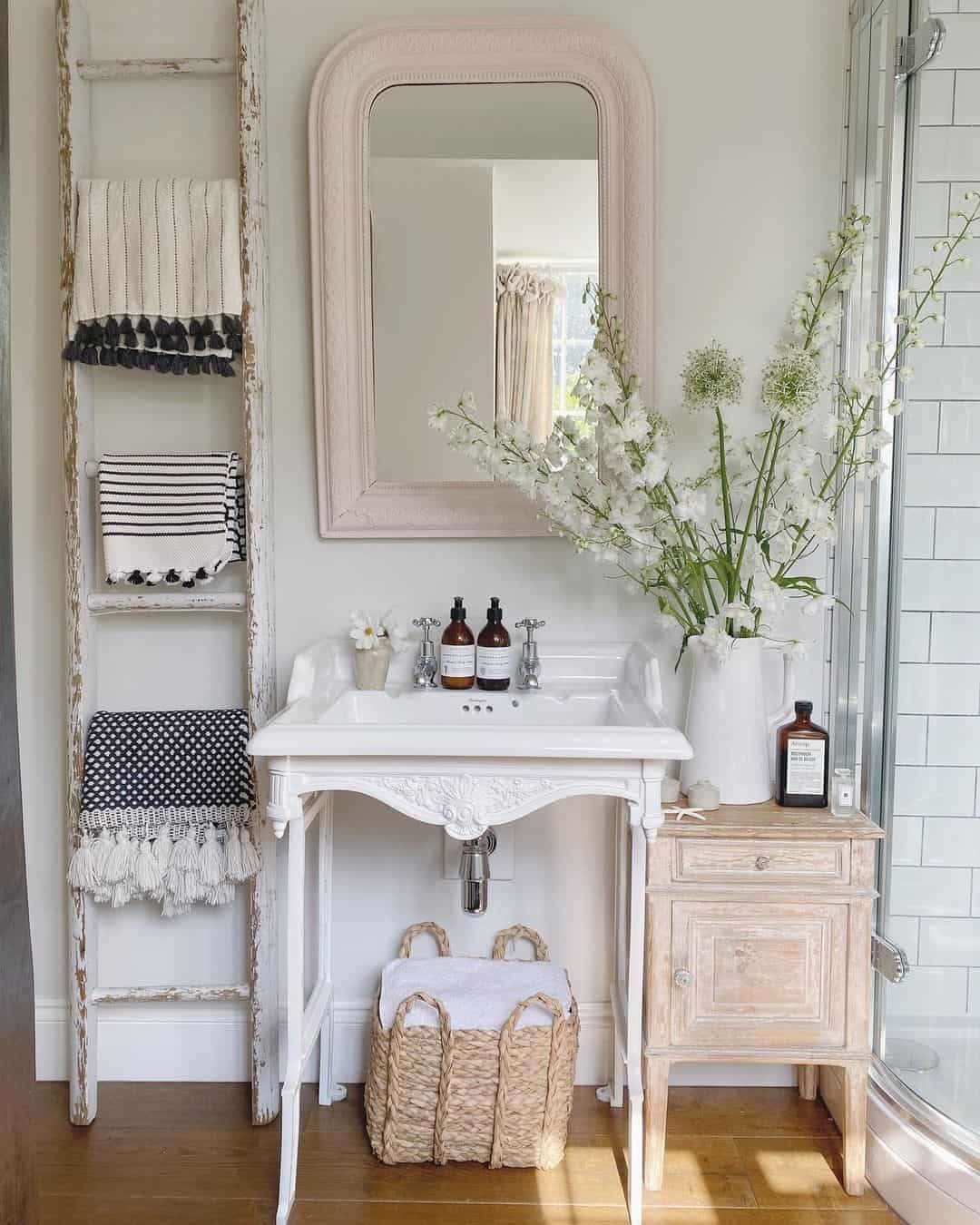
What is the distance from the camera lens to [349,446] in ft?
7.11

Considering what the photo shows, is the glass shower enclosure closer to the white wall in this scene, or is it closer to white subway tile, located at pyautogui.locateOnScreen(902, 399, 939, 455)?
white subway tile, located at pyautogui.locateOnScreen(902, 399, 939, 455)

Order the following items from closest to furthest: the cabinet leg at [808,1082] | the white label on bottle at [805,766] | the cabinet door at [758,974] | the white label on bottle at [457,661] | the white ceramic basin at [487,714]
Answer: the white ceramic basin at [487,714]
the cabinet door at [758,974]
the white label on bottle at [805,766]
the white label on bottle at [457,661]
the cabinet leg at [808,1082]

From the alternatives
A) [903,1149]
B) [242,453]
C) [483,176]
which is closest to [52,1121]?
[242,453]

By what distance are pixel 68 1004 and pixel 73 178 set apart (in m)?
1.74

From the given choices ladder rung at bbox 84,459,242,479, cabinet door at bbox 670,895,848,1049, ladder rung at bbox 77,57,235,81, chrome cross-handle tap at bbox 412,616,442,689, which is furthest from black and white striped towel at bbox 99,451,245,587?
cabinet door at bbox 670,895,848,1049

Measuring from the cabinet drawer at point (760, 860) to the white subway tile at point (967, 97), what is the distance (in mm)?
1290

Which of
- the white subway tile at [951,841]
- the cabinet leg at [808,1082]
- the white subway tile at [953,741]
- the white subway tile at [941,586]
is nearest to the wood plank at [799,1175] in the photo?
the cabinet leg at [808,1082]

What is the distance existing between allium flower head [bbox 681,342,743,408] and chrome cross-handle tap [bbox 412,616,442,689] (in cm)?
70

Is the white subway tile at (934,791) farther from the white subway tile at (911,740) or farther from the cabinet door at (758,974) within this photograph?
the cabinet door at (758,974)

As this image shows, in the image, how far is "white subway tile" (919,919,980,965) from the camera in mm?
1802

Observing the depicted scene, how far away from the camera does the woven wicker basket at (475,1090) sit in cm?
192

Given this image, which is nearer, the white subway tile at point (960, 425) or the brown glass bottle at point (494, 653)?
the white subway tile at point (960, 425)

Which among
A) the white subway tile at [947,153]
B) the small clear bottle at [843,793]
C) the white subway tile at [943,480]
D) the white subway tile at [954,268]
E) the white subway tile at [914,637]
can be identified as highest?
the white subway tile at [947,153]

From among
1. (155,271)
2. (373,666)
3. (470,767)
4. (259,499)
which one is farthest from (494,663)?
(155,271)
